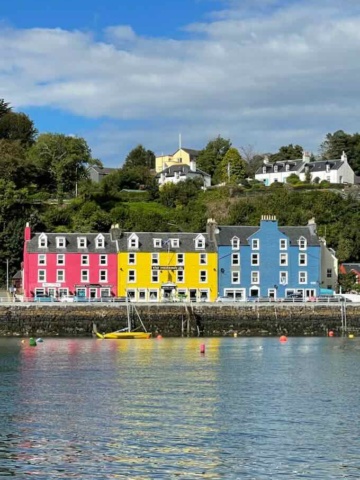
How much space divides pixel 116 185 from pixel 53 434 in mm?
96685

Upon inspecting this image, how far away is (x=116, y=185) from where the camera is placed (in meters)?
130

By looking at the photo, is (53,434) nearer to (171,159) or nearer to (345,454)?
(345,454)

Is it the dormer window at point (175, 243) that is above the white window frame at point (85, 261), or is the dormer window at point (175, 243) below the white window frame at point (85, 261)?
above

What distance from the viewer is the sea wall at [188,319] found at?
75.9 metres

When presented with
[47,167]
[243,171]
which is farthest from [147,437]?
[243,171]

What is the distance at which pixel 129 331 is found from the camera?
75438mm

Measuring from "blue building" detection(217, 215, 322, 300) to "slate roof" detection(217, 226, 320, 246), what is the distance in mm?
95

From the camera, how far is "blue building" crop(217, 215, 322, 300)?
87.9 meters

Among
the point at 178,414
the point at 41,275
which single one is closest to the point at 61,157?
the point at 41,275

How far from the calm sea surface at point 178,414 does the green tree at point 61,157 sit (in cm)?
5812

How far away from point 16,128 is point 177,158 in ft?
107

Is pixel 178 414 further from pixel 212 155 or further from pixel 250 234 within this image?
pixel 212 155

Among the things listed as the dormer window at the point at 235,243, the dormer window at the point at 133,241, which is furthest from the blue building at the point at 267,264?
the dormer window at the point at 133,241

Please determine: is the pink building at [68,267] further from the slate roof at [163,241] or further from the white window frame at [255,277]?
the white window frame at [255,277]
